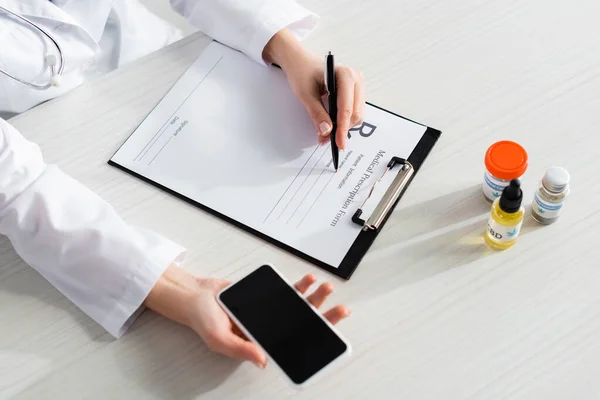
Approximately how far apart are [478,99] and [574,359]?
391 mm

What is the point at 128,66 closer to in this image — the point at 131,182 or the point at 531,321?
the point at 131,182

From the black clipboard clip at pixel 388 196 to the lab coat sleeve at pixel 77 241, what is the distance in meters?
0.24

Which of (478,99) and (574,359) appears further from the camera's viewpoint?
(478,99)

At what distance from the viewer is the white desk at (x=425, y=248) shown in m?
0.74

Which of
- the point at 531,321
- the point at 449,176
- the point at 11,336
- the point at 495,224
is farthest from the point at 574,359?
the point at 11,336

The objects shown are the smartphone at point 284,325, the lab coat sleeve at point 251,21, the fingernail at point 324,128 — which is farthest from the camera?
the lab coat sleeve at point 251,21

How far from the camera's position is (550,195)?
78cm

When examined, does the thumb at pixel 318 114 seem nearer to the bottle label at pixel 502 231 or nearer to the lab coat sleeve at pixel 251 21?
the lab coat sleeve at pixel 251 21

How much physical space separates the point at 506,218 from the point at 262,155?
34cm

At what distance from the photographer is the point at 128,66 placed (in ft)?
3.38

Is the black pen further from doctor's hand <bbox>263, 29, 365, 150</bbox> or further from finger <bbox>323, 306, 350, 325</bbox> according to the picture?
finger <bbox>323, 306, 350, 325</bbox>

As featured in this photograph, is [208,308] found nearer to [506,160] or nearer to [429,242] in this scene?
[429,242]

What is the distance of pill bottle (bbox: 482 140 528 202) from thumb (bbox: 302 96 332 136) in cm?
22

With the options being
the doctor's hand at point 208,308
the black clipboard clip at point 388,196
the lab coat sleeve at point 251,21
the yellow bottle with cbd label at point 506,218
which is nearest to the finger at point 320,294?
the doctor's hand at point 208,308
